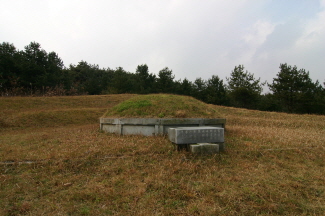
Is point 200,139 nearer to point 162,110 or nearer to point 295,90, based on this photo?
point 162,110

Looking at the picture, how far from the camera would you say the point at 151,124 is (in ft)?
21.6

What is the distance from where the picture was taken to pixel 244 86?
96.3 feet

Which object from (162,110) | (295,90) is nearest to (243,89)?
(295,90)

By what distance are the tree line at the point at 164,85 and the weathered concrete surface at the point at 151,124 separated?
1607 cm

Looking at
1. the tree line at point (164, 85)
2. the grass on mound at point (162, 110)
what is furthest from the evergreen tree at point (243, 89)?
the grass on mound at point (162, 110)

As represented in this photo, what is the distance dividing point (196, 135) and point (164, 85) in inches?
1022

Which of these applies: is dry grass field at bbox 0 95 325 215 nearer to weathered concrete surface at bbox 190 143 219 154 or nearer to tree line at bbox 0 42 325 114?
weathered concrete surface at bbox 190 143 219 154

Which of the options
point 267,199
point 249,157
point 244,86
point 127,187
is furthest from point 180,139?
point 244,86

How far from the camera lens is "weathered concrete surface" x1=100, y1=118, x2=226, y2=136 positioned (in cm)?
649

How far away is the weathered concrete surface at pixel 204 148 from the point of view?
4.60 m

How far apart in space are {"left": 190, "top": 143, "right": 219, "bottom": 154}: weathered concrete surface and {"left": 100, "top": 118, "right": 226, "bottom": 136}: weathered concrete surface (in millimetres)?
1844

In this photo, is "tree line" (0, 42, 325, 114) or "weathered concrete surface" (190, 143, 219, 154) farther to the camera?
"tree line" (0, 42, 325, 114)

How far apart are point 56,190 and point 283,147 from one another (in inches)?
206

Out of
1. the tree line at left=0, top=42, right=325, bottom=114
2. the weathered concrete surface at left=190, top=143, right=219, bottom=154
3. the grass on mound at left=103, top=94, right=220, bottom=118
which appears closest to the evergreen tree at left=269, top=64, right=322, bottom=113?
the tree line at left=0, top=42, right=325, bottom=114
